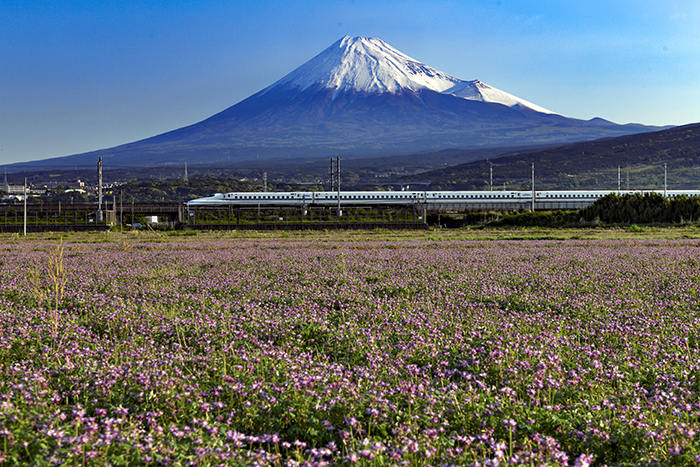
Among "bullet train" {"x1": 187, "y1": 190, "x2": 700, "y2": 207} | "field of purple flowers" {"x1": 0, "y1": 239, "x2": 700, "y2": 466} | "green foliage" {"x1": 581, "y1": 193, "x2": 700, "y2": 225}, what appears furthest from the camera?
"bullet train" {"x1": 187, "y1": 190, "x2": 700, "y2": 207}

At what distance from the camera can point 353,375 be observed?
204 inches

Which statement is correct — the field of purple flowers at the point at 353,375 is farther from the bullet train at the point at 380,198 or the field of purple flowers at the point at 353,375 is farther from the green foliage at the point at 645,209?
the bullet train at the point at 380,198

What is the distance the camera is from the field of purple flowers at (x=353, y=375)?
364 cm

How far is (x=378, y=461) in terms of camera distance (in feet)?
11.3

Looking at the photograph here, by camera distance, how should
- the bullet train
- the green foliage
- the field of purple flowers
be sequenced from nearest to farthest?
1. the field of purple flowers
2. the green foliage
3. the bullet train

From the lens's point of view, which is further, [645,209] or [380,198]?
[380,198]

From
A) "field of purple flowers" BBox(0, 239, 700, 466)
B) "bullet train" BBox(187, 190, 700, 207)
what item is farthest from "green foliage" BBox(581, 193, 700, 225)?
"bullet train" BBox(187, 190, 700, 207)

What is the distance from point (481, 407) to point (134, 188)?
195 m

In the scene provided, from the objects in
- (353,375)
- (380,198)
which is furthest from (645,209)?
(380,198)

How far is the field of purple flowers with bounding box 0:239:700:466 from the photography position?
364cm

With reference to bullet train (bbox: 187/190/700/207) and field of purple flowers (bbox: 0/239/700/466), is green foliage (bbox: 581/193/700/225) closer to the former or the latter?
field of purple flowers (bbox: 0/239/700/466)

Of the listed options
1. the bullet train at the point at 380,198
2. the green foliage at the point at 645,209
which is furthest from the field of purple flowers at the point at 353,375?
the bullet train at the point at 380,198

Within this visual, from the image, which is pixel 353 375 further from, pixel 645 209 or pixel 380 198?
pixel 380 198

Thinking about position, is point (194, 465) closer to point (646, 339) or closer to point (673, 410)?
point (673, 410)
